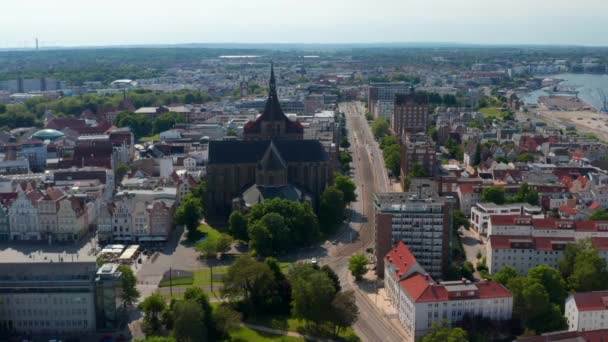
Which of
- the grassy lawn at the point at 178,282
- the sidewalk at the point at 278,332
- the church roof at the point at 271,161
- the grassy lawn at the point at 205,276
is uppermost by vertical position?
the church roof at the point at 271,161

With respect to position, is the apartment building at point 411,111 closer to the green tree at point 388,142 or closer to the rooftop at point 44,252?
the green tree at point 388,142

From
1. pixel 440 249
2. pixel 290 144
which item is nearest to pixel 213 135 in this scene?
pixel 290 144

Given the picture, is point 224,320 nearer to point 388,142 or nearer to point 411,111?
point 388,142

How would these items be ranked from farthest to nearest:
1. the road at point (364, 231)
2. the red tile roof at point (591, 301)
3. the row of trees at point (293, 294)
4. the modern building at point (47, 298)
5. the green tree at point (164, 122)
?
the green tree at point (164, 122) < the road at point (364, 231) < the modern building at point (47, 298) < the row of trees at point (293, 294) < the red tile roof at point (591, 301)

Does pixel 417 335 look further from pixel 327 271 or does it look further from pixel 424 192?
pixel 424 192

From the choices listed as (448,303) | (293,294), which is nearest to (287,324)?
(293,294)

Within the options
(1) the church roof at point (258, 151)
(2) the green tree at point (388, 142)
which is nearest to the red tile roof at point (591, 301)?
(1) the church roof at point (258, 151)
